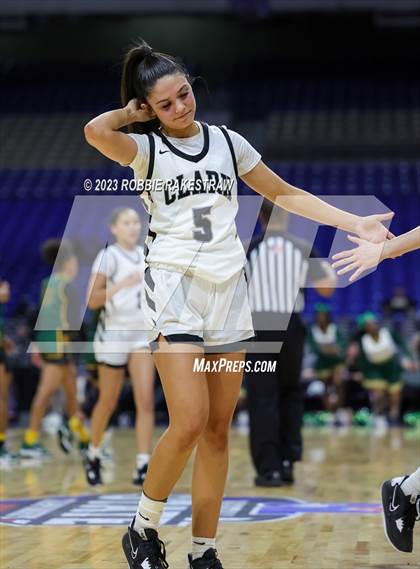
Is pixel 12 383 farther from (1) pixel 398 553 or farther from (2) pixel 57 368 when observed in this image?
(1) pixel 398 553

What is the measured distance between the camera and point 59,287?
877 cm

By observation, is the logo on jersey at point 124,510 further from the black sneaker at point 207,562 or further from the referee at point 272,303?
the black sneaker at point 207,562

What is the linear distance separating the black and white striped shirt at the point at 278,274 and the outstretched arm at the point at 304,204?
2978 millimetres

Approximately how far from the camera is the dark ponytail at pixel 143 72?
3.57m

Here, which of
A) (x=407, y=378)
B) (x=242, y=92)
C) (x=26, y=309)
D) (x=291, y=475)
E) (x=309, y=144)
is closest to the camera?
(x=291, y=475)

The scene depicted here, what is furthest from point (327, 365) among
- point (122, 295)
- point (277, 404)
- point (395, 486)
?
point (395, 486)

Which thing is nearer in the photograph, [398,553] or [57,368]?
[398,553]

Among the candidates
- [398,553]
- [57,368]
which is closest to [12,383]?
[57,368]

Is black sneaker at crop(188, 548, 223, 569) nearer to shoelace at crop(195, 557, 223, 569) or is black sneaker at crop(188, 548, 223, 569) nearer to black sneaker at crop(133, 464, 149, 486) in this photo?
shoelace at crop(195, 557, 223, 569)

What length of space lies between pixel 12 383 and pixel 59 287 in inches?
207

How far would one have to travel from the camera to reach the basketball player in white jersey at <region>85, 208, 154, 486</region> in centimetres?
693

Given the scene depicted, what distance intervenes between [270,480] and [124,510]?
4.68 feet

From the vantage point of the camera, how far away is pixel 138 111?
362cm

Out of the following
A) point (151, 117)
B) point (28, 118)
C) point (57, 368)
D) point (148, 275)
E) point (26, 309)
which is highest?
point (151, 117)
